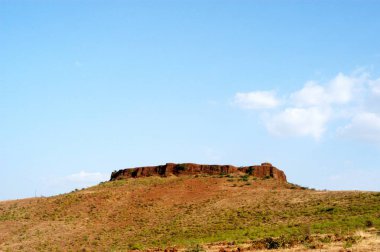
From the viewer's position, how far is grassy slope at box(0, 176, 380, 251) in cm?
3269

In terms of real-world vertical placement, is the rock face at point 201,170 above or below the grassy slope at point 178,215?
above

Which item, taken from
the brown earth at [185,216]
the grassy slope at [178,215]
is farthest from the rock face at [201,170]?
the grassy slope at [178,215]

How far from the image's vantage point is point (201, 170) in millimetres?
61250

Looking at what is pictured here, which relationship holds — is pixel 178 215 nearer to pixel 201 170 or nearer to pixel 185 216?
pixel 185 216

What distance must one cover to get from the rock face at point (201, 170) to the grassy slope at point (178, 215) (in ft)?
11.7

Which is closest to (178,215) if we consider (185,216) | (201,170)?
(185,216)

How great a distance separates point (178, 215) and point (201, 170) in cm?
1884

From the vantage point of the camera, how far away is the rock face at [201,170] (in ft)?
191

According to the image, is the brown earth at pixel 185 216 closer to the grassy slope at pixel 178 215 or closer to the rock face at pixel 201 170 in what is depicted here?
the grassy slope at pixel 178 215

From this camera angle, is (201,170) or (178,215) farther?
(201,170)

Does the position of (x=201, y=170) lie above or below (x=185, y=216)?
above

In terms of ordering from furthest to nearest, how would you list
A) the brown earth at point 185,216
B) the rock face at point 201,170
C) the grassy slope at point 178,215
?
the rock face at point 201,170
the grassy slope at point 178,215
the brown earth at point 185,216

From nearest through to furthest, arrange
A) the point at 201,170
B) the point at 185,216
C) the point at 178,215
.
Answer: the point at 185,216 < the point at 178,215 < the point at 201,170

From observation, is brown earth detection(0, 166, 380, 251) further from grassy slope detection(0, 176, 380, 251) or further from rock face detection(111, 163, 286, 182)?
rock face detection(111, 163, 286, 182)
